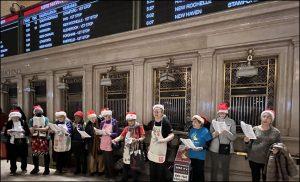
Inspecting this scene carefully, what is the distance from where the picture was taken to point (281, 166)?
3617 millimetres

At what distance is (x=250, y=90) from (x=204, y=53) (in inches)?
42.7

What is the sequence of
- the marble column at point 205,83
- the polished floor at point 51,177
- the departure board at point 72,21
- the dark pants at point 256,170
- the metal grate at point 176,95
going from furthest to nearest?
the departure board at point 72,21, the metal grate at point 176,95, the polished floor at point 51,177, the marble column at point 205,83, the dark pants at point 256,170

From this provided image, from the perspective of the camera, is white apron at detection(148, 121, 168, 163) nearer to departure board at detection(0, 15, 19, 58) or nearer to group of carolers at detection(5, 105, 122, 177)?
group of carolers at detection(5, 105, 122, 177)

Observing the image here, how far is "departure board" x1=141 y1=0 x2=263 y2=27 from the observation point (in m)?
4.68

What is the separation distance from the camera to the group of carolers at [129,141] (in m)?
4.00

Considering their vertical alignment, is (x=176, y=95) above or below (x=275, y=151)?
above

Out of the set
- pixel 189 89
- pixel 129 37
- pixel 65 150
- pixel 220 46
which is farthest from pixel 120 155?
pixel 220 46

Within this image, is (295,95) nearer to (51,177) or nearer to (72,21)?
(51,177)

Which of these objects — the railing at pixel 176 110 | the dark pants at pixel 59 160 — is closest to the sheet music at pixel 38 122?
the dark pants at pixel 59 160

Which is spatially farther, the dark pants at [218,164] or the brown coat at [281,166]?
the dark pants at [218,164]

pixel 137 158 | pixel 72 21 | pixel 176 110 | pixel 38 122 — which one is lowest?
pixel 137 158

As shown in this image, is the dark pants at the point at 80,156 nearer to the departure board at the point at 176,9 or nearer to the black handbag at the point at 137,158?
the black handbag at the point at 137,158

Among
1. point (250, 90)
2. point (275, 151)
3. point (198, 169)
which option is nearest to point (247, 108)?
point (250, 90)

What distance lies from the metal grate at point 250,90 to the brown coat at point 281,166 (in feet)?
3.16
